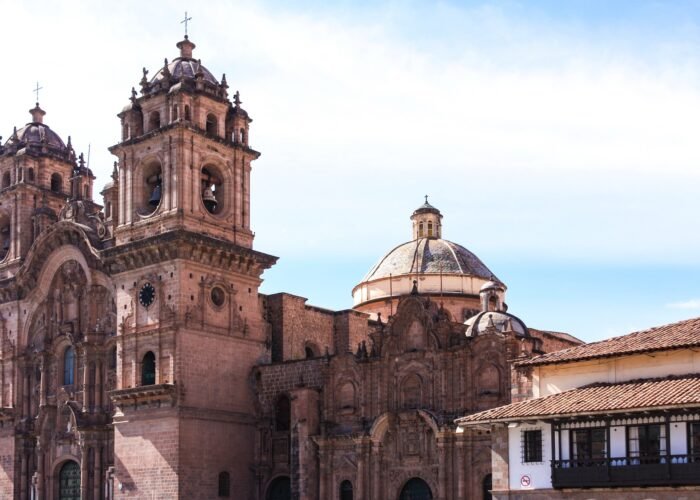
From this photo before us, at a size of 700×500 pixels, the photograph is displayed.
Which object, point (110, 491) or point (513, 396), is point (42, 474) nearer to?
point (110, 491)

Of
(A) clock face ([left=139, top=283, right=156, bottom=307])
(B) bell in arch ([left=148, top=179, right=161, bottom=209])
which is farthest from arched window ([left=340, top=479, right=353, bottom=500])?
(B) bell in arch ([left=148, top=179, right=161, bottom=209])

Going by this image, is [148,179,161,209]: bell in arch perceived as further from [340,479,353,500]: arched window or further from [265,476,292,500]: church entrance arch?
[340,479,353,500]: arched window

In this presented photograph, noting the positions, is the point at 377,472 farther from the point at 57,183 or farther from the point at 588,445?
the point at 57,183

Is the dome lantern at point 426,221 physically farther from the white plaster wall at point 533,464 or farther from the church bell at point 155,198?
the white plaster wall at point 533,464

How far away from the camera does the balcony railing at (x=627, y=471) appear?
3353cm

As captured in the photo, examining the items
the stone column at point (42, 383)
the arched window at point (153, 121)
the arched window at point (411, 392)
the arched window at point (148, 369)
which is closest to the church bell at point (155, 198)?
the arched window at point (153, 121)

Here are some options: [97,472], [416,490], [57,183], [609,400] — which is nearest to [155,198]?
[57,183]

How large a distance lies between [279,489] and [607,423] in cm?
2130

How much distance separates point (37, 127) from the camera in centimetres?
6594

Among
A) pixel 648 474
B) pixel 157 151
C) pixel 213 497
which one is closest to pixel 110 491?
pixel 213 497

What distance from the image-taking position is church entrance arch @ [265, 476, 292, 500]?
52.8 m

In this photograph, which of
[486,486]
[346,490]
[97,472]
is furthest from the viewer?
[97,472]

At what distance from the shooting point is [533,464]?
122ft

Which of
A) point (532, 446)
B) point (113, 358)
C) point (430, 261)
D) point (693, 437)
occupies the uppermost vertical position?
point (430, 261)
